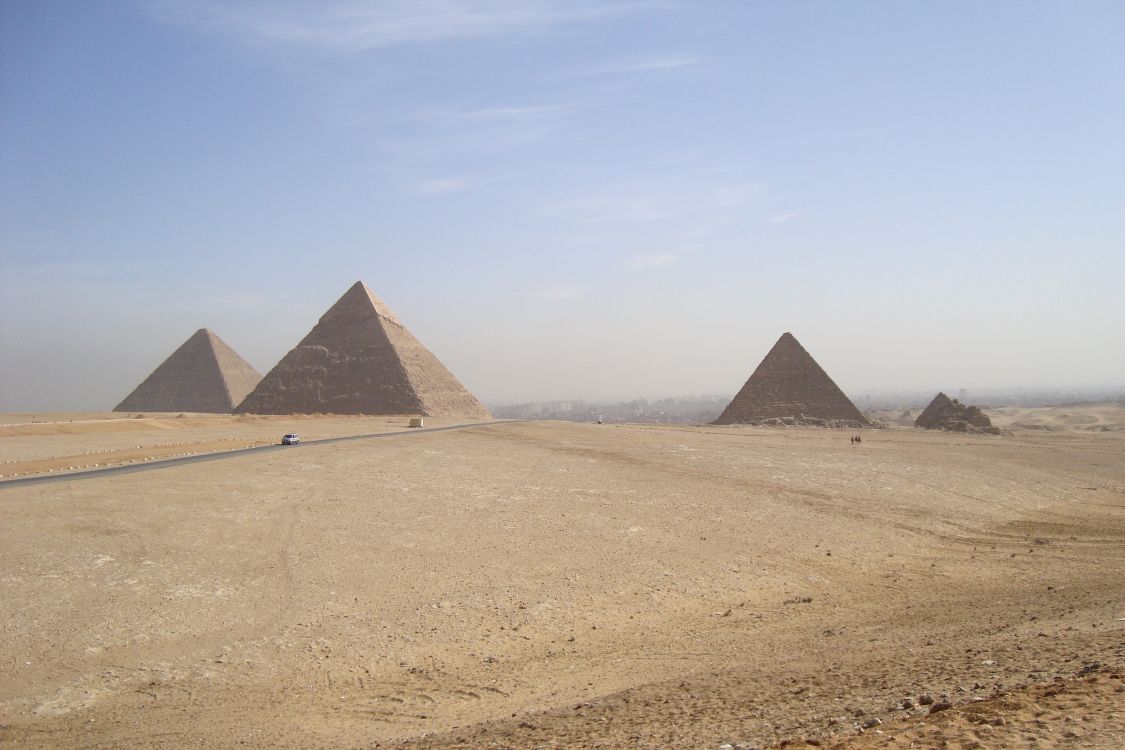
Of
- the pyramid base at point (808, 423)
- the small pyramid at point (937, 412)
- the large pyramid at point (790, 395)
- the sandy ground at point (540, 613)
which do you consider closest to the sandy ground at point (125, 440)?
the sandy ground at point (540, 613)

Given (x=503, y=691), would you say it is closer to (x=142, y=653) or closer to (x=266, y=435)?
(x=142, y=653)

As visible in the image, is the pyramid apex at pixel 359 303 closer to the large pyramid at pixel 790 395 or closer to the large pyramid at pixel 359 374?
the large pyramid at pixel 359 374

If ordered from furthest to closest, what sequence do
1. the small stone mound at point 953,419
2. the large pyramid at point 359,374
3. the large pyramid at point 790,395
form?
the large pyramid at point 359,374
the large pyramid at point 790,395
the small stone mound at point 953,419

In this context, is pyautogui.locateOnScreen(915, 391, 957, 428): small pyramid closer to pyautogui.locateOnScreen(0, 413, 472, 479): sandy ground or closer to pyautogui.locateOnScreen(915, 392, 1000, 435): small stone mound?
pyautogui.locateOnScreen(915, 392, 1000, 435): small stone mound

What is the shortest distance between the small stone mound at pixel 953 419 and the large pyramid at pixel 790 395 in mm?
6424

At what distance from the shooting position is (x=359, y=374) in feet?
200

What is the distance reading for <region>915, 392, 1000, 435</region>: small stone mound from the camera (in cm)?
5121

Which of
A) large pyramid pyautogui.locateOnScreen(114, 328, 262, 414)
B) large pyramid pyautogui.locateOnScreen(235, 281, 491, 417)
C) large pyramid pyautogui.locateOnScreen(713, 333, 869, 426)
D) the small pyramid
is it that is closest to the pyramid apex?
large pyramid pyautogui.locateOnScreen(235, 281, 491, 417)

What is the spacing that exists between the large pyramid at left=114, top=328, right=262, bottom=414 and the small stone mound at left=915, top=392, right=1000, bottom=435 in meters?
62.3

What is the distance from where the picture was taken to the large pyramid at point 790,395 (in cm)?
5303

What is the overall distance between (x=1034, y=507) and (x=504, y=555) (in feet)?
55.6

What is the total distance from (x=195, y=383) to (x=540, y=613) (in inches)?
2898

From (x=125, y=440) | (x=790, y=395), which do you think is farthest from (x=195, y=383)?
(x=790, y=395)

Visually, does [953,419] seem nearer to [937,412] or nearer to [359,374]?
[937,412]
